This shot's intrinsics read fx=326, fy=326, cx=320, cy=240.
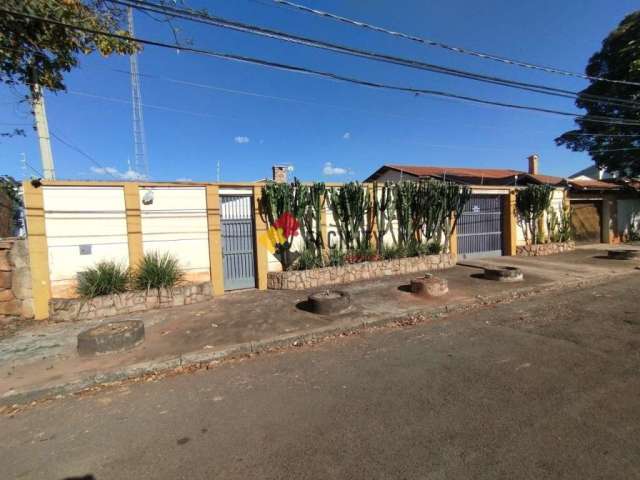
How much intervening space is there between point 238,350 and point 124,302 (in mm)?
3709

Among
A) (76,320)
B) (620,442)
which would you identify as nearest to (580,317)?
(620,442)

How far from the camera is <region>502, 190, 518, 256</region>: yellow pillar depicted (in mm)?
13531

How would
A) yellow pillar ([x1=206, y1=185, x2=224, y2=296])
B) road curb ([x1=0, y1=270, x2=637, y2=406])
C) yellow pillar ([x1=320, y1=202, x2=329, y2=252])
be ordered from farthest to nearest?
yellow pillar ([x1=320, y1=202, x2=329, y2=252])
yellow pillar ([x1=206, y1=185, x2=224, y2=296])
road curb ([x1=0, y1=270, x2=637, y2=406])

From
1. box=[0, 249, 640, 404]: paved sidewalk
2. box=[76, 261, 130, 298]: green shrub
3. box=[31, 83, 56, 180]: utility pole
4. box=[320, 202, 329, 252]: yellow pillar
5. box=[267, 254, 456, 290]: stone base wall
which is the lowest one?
box=[0, 249, 640, 404]: paved sidewalk

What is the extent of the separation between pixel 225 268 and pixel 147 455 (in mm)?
6195

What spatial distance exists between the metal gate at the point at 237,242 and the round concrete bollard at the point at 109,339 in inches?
142

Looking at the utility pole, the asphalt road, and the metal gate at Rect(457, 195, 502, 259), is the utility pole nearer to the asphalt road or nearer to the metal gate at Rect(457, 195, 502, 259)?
the asphalt road

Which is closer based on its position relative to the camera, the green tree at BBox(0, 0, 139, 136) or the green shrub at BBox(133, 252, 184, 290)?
the green tree at BBox(0, 0, 139, 136)

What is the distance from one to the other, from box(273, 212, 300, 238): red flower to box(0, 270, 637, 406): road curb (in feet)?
13.0

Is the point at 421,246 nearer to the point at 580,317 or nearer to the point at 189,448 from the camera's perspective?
the point at 580,317

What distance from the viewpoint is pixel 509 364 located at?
13.0ft

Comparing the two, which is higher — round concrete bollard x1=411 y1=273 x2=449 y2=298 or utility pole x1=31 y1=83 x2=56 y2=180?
utility pole x1=31 y1=83 x2=56 y2=180

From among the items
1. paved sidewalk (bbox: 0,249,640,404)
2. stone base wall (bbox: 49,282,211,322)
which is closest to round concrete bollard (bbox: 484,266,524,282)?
paved sidewalk (bbox: 0,249,640,404)

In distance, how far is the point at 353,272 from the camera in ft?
30.7
